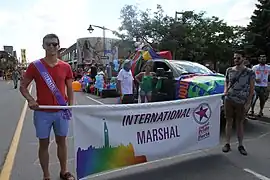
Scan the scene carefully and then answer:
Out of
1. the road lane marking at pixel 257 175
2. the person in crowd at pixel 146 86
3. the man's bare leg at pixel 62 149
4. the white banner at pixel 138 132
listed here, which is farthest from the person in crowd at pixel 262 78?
the man's bare leg at pixel 62 149

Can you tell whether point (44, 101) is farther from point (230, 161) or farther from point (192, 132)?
point (230, 161)

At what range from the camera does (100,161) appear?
4.60 meters

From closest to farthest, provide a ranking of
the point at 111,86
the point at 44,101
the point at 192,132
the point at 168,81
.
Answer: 1. the point at 44,101
2. the point at 192,132
3. the point at 168,81
4. the point at 111,86

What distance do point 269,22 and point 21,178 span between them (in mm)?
36068

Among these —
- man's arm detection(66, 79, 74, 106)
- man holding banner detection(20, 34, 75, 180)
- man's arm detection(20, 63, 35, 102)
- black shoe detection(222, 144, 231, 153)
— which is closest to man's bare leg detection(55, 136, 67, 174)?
man holding banner detection(20, 34, 75, 180)

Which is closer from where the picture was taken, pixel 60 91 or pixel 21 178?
pixel 60 91

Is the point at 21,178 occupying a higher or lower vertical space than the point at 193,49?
lower

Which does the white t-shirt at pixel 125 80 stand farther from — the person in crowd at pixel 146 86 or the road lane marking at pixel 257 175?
the road lane marking at pixel 257 175

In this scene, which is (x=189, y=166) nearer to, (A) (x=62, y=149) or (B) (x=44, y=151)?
(A) (x=62, y=149)

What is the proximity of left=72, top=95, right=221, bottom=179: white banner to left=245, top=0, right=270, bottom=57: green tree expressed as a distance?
32045 millimetres

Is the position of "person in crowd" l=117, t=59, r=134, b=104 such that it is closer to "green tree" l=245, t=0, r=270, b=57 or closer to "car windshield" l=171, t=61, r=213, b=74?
"car windshield" l=171, t=61, r=213, b=74

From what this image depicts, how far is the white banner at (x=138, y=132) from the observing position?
14.8 feet

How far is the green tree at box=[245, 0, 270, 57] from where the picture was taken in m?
36.2

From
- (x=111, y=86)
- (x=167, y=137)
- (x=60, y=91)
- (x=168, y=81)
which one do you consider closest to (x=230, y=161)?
(x=167, y=137)
